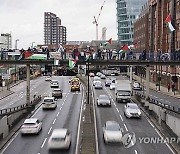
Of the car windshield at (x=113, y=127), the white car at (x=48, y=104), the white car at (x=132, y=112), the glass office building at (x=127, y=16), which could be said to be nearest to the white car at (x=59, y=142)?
the car windshield at (x=113, y=127)

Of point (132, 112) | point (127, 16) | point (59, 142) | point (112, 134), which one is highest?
point (127, 16)

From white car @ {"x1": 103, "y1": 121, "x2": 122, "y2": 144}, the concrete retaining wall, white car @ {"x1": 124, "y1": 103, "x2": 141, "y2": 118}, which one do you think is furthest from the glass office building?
white car @ {"x1": 103, "y1": 121, "x2": 122, "y2": 144}

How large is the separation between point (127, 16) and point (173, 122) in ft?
520

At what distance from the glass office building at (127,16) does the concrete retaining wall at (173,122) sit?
495 feet

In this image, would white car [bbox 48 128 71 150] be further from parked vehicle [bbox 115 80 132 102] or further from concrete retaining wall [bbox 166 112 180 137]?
parked vehicle [bbox 115 80 132 102]

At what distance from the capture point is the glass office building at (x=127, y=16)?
598ft

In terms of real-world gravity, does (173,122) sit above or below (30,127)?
above

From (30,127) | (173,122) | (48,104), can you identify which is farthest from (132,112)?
(30,127)

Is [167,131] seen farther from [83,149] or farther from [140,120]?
[83,149]

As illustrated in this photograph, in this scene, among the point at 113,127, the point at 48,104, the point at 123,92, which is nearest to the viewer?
the point at 113,127

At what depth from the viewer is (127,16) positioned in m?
184

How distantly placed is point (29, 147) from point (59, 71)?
107589 millimetres

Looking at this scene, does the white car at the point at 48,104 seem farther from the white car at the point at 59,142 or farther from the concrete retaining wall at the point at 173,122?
the white car at the point at 59,142

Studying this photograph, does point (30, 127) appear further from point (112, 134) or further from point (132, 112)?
point (132, 112)
